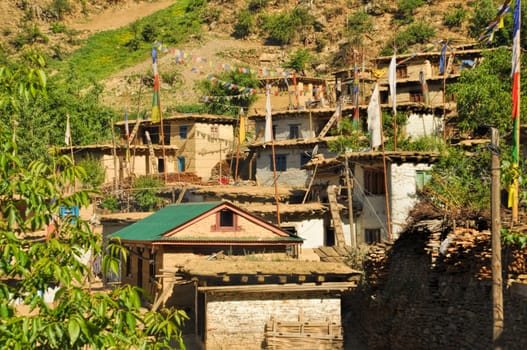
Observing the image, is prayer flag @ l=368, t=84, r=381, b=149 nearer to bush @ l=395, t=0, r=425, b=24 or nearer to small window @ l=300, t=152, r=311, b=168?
small window @ l=300, t=152, r=311, b=168

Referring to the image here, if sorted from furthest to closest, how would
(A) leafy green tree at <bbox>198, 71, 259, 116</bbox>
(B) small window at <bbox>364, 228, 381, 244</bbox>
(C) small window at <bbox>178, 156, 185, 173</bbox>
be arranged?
(A) leafy green tree at <bbox>198, 71, 259, 116</bbox>
(C) small window at <bbox>178, 156, 185, 173</bbox>
(B) small window at <bbox>364, 228, 381, 244</bbox>

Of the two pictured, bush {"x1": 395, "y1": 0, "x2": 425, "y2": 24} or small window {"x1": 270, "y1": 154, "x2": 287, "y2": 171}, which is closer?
small window {"x1": 270, "y1": 154, "x2": 287, "y2": 171}

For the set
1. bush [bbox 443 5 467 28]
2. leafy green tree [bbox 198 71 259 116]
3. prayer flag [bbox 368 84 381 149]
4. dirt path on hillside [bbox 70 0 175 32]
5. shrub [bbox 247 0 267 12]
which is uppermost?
dirt path on hillside [bbox 70 0 175 32]

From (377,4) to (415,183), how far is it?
71.7 m

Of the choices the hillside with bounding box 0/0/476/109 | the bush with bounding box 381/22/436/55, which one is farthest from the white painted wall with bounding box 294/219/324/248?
the bush with bounding box 381/22/436/55

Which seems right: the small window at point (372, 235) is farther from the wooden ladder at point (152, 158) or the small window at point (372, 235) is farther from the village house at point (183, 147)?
the wooden ladder at point (152, 158)

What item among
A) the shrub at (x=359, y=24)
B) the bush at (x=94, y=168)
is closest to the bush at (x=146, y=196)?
the bush at (x=94, y=168)

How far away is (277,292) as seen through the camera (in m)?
28.8

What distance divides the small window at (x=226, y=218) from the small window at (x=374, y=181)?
898 centimetres

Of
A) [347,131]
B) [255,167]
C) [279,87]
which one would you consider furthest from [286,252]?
[279,87]

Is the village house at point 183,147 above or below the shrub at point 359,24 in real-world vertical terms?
below

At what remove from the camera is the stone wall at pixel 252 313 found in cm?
2845

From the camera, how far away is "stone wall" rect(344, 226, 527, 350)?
70.4ft

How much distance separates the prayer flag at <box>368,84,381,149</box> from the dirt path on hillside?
310ft
